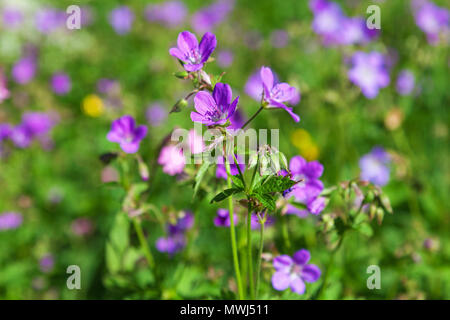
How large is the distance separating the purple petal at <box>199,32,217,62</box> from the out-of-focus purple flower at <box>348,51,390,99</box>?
6.39ft

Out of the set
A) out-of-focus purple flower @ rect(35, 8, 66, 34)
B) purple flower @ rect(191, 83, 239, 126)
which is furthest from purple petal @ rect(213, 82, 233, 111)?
out-of-focus purple flower @ rect(35, 8, 66, 34)

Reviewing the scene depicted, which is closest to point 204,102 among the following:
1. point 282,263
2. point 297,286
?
point 282,263

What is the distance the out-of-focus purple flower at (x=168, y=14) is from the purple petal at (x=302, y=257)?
496 centimetres

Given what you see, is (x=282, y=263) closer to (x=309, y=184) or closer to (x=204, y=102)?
(x=309, y=184)

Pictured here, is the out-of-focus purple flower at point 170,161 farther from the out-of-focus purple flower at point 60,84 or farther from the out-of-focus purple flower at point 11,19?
the out-of-focus purple flower at point 11,19

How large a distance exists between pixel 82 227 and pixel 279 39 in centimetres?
368

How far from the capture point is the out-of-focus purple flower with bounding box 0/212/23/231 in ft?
12.8

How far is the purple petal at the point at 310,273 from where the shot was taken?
7.35ft

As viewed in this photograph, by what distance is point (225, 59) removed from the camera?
596 centimetres

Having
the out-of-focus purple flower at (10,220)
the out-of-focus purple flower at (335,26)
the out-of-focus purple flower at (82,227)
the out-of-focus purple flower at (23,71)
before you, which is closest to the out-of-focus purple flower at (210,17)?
the out-of-focus purple flower at (335,26)

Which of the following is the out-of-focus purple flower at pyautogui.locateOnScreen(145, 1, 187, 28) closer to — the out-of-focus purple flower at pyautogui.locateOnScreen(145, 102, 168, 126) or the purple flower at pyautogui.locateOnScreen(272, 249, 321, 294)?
the out-of-focus purple flower at pyautogui.locateOnScreen(145, 102, 168, 126)

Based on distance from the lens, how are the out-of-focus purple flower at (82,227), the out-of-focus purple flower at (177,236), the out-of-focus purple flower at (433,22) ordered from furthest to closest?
the out-of-focus purple flower at (433,22)
the out-of-focus purple flower at (82,227)
the out-of-focus purple flower at (177,236)
